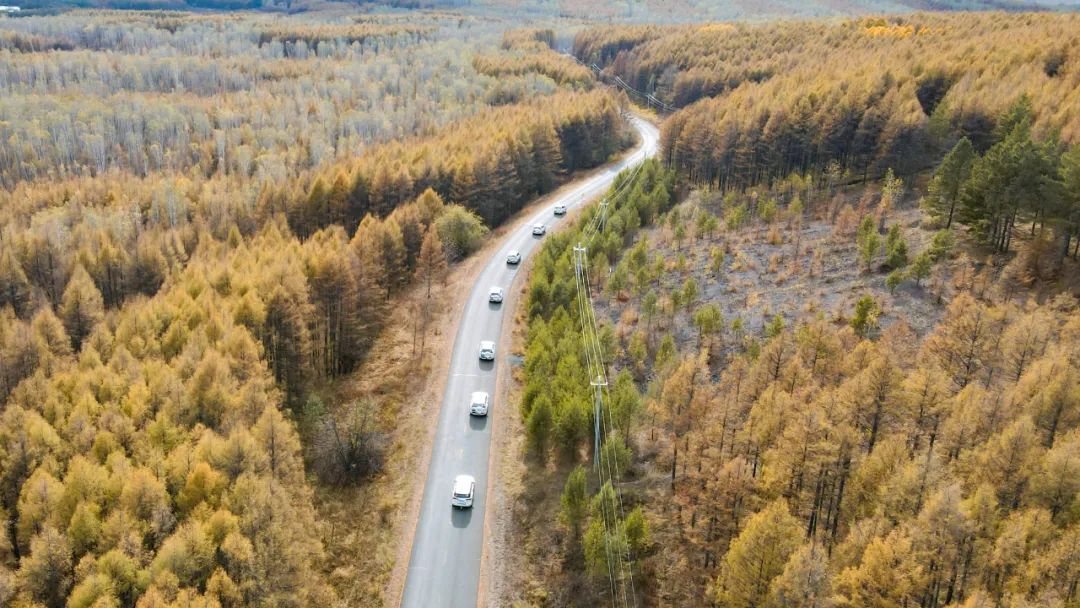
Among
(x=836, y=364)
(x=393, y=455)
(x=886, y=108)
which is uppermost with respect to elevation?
(x=886, y=108)

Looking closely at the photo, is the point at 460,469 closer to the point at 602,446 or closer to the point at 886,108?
the point at 602,446

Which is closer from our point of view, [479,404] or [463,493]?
[463,493]

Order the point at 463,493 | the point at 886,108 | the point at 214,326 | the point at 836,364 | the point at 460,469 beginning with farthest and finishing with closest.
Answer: the point at 886,108, the point at 214,326, the point at 460,469, the point at 463,493, the point at 836,364

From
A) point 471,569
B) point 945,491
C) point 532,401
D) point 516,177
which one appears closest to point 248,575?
point 471,569

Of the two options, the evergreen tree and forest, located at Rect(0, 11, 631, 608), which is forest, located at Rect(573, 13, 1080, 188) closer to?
the evergreen tree

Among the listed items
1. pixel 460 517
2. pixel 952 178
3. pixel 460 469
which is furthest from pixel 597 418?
pixel 952 178

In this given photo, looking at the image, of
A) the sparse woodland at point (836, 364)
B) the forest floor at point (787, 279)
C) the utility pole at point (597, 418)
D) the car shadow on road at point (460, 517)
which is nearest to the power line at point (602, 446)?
the utility pole at point (597, 418)

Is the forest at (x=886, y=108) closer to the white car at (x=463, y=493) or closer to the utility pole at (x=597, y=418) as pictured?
the utility pole at (x=597, y=418)
